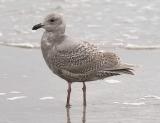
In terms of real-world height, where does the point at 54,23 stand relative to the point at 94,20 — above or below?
above

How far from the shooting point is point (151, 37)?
1083 cm

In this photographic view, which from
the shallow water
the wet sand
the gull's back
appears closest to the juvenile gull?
the gull's back

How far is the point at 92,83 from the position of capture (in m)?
8.36

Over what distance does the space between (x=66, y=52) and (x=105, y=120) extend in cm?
Answer: 109

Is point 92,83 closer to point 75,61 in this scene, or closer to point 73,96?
point 73,96

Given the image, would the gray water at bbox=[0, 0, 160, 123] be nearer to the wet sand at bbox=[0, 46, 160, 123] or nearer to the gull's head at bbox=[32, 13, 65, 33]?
the wet sand at bbox=[0, 46, 160, 123]

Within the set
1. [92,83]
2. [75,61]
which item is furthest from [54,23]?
[92,83]

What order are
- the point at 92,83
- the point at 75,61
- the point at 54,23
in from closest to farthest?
1. the point at 75,61
2. the point at 54,23
3. the point at 92,83

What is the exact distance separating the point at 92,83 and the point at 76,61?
82 cm

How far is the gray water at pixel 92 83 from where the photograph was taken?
7.13 m

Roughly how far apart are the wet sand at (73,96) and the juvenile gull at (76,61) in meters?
0.27

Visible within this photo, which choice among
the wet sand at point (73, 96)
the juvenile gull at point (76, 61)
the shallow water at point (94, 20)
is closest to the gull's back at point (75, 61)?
the juvenile gull at point (76, 61)

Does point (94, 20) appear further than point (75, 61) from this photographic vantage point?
Yes

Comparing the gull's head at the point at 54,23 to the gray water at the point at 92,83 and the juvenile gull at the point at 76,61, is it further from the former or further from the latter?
the gray water at the point at 92,83
